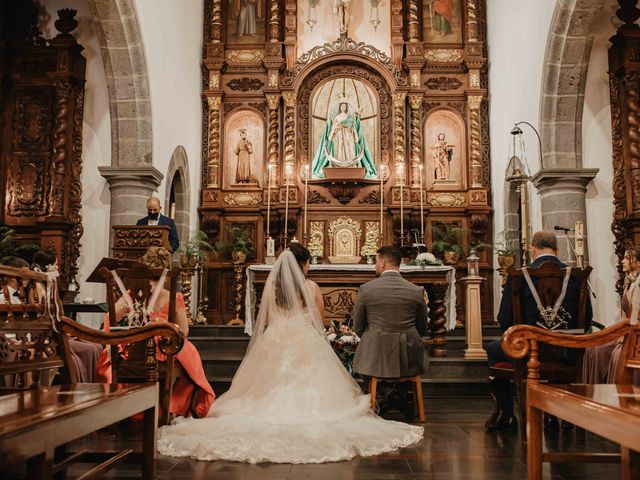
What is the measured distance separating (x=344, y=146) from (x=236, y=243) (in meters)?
2.66

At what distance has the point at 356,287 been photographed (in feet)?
29.0

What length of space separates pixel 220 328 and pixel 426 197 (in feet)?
15.4

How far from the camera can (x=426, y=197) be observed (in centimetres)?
1193

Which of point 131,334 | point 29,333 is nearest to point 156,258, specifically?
point 131,334

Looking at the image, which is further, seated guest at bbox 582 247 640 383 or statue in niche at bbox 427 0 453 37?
statue in niche at bbox 427 0 453 37

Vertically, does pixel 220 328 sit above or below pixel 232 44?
below

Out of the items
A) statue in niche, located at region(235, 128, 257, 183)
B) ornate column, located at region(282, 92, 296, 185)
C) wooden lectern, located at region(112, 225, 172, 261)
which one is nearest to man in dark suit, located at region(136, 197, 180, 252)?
wooden lectern, located at region(112, 225, 172, 261)

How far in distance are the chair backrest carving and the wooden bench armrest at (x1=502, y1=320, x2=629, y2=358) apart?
210cm

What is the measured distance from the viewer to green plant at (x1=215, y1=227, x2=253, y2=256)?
448 inches

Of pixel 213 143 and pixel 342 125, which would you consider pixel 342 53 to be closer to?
pixel 342 125

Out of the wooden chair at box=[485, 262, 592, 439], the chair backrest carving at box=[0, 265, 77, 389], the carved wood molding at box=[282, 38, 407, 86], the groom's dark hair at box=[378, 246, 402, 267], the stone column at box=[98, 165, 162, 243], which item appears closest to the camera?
the chair backrest carving at box=[0, 265, 77, 389]

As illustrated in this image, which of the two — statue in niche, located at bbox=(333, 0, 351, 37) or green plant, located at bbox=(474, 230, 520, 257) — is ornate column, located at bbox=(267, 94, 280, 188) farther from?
green plant, located at bbox=(474, 230, 520, 257)

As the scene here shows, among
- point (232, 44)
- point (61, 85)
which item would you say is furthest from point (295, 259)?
point (232, 44)

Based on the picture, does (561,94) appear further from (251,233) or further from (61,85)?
(61,85)
